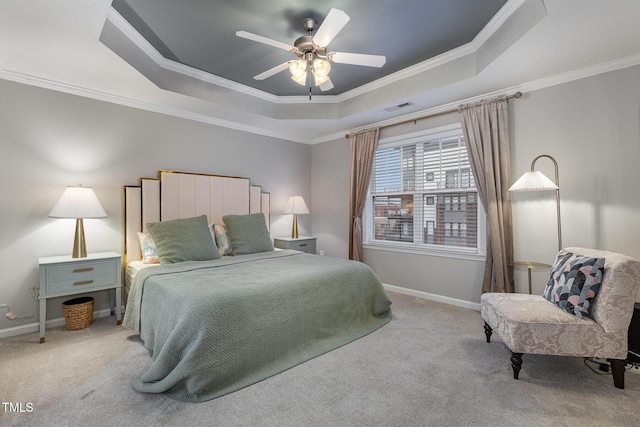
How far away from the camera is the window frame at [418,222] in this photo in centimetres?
346

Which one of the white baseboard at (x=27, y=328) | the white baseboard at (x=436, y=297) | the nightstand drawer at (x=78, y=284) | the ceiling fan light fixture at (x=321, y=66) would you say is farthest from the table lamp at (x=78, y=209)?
the white baseboard at (x=436, y=297)

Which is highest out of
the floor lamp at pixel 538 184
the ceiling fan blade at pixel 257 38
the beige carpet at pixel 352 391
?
the ceiling fan blade at pixel 257 38

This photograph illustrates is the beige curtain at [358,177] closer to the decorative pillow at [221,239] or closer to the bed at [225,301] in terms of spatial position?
the bed at [225,301]

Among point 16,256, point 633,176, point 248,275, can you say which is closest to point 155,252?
point 16,256

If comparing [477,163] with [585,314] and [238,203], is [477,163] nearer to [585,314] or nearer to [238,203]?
[585,314]

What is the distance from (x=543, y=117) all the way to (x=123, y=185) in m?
4.67

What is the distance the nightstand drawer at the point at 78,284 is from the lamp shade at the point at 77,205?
61 centimetres

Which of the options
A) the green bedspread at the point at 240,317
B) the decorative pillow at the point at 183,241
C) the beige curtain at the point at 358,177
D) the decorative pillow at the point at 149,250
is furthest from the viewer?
the beige curtain at the point at 358,177

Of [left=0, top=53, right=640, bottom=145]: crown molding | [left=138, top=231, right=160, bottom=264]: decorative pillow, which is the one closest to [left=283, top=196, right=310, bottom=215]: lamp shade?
[left=0, top=53, right=640, bottom=145]: crown molding

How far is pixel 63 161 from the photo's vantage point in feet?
10.0

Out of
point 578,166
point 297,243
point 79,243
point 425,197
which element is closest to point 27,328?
point 79,243

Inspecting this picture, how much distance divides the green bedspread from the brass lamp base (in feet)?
2.53

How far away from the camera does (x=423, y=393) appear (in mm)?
1885

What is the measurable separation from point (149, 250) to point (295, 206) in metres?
2.20
